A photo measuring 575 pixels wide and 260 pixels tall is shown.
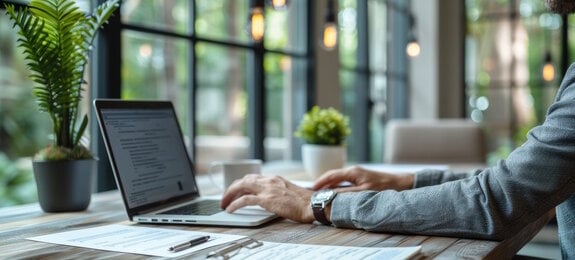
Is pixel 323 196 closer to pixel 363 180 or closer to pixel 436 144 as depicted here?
pixel 363 180

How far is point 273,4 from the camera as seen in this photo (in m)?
2.11

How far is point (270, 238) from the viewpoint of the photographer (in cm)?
111

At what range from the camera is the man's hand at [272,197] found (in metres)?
1.26

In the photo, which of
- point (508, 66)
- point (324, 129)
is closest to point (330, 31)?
point (324, 129)

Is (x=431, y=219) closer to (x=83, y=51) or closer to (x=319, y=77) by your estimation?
(x=83, y=51)

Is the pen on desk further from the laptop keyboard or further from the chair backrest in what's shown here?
the chair backrest

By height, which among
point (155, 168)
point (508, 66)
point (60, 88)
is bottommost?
point (155, 168)

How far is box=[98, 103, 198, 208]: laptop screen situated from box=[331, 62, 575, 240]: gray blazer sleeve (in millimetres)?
468

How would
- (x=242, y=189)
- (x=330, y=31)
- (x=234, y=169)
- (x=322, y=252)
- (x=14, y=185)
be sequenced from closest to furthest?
(x=322, y=252)
(x=242, y=189)
(x=234, y=169)
(x=330, y=31)
(x=14, y=185)

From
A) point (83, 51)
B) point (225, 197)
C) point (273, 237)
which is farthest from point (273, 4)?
point (273, 237)

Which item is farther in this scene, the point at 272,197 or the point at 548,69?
the point at 548,69

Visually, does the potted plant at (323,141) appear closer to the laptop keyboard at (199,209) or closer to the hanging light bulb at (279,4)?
the hanging light bulb at (279,4)

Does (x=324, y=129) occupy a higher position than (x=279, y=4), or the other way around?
(x=279, y=4)

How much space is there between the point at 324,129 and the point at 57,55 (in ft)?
3.40
